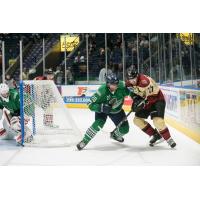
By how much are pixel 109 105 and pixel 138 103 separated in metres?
0.23

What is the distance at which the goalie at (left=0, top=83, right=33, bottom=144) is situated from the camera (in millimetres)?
3887

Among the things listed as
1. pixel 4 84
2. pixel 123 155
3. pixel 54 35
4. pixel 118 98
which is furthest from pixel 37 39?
pixel 123 155

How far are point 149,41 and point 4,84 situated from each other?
46.9 inches

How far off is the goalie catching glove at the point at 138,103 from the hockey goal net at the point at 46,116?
472 mm

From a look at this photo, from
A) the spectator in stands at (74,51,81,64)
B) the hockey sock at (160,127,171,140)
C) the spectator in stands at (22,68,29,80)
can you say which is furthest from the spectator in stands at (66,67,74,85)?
the hockey sock at (160,127,171,140)

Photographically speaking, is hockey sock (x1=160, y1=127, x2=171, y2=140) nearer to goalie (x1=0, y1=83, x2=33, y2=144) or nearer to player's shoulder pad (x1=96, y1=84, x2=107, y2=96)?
player's shoulder pad (x1=96, y1=84, x2=107, y2=96)

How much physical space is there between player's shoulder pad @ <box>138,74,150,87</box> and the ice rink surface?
9.9 inches

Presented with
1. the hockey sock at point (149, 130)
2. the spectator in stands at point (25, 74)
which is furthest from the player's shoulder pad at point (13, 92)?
the hockey sock at point (149, 130)

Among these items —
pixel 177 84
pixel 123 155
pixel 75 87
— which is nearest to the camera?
pixel 123 155

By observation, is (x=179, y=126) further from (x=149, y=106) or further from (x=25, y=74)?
(x=25, y=74)

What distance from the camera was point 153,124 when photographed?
3836 mm

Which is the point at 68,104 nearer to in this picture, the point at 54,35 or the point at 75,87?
the point at 75,87

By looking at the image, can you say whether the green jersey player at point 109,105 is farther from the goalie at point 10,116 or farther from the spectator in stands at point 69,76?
the goalie at point 10,116

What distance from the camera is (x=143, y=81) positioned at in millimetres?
3758
